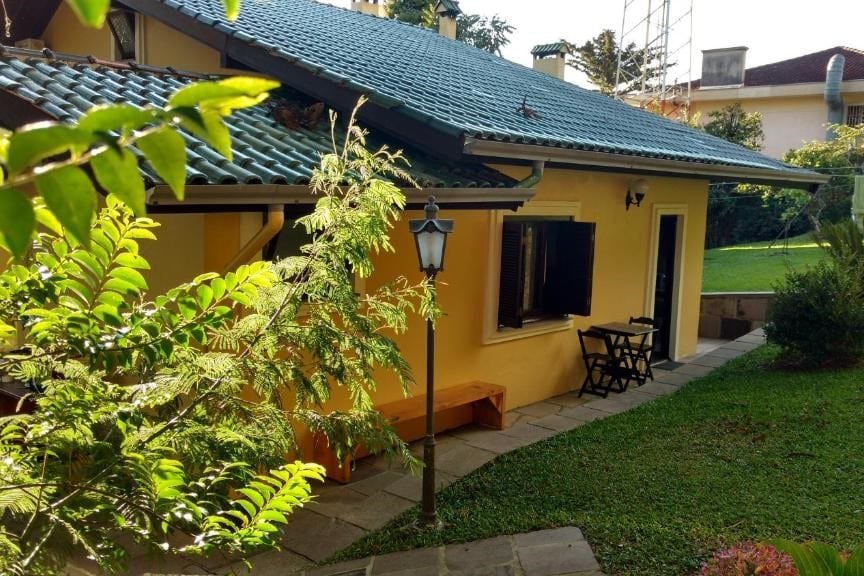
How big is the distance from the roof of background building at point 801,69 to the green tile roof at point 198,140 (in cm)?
2889

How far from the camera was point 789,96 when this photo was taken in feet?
92.7

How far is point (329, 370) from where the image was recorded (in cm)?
299

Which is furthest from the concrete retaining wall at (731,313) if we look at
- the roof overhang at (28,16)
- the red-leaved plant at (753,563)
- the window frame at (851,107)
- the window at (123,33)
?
the window frame at (851,107)

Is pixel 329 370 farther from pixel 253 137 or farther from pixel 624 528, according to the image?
pixel 253 137

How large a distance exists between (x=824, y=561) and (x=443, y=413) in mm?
5149

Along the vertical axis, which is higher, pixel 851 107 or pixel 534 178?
pixel 851 107

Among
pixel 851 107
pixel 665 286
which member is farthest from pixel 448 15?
pixel 851 107

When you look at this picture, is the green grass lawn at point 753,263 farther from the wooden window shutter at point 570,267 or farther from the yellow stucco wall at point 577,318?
the wooden window shutter at point 570,267

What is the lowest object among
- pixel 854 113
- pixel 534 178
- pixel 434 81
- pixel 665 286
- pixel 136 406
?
pixel 665 286

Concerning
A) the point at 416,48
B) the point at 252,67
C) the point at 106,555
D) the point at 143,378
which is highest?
the point at 416,48

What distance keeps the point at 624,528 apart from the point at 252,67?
226 inches

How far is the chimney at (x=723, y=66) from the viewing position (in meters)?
29.4

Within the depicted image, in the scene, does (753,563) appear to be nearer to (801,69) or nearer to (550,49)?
(550,49)

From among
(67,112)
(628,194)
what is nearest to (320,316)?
(67,112)
